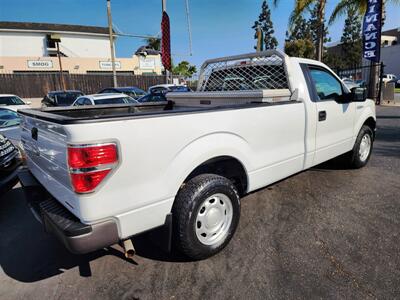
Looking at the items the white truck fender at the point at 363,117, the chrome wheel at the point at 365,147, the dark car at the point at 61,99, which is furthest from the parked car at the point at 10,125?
the dark car at the point at 61,99

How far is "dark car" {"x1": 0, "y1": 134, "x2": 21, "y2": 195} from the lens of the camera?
392 cm

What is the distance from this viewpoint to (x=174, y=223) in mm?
2557

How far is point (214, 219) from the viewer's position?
9.36 ft

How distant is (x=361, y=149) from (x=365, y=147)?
17 cm

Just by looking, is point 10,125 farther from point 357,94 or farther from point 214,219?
point 357,94

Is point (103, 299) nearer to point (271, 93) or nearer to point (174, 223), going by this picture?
point (174, 223)

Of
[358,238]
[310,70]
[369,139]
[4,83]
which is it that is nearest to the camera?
[358,238]

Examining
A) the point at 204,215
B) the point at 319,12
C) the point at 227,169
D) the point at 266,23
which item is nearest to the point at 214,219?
the point at 204,215

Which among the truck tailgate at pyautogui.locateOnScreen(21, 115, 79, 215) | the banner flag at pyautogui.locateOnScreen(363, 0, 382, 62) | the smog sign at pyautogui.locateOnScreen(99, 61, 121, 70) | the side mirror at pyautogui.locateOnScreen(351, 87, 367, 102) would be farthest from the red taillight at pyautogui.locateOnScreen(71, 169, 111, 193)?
the smog sign at pyautogui.locateOnScreen(99, 61, 121, 70)

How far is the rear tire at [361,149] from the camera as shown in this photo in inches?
195

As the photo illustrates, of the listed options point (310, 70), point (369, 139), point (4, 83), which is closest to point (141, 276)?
point (310, 70)

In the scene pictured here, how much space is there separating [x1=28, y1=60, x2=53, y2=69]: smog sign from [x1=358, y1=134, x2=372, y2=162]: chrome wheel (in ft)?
113

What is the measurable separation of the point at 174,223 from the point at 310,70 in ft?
9.18

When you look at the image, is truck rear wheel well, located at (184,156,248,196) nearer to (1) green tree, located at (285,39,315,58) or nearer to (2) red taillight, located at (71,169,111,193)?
(2) red taillight, located at (71,169,111,193)
